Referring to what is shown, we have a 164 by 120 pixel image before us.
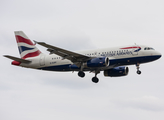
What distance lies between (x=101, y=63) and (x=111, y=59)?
217 cm

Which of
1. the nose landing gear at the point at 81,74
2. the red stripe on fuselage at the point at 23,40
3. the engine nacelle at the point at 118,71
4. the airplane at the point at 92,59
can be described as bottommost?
the engine nacelle at the point at 118,71

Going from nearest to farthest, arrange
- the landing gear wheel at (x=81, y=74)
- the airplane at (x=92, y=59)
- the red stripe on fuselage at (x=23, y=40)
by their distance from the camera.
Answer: the airplane at (x=92, y=59)
the landing gear wheel at (x=81, y=74)
the red stripe on fuselage at (x=23, y=40)

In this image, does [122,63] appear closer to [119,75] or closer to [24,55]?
[119,75]

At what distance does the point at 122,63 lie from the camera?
1778 inches

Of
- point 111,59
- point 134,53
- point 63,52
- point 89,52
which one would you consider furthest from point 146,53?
point 63,52

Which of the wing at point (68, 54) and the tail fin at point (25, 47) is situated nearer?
the wing at point (68, 54)

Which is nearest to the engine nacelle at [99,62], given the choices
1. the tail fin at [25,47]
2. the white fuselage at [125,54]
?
the white fuselage at [125,54]

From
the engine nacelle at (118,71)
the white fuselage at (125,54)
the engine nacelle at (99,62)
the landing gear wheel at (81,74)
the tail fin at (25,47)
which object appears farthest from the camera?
the tail fin at (25,47)

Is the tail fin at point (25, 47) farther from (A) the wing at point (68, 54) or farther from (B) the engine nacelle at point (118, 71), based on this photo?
(B) the engine nacelle at point (118, 71)

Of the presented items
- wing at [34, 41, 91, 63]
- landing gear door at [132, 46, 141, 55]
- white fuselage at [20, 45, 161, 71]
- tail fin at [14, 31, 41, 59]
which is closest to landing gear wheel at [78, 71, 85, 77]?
white fuselage at [20, 45, 161, 71]

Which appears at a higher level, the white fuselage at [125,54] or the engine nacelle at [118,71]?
the white fuselage at [125,54]

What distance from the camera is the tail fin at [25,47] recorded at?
5178 cm

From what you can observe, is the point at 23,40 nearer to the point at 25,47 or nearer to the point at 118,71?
the point at 25,47

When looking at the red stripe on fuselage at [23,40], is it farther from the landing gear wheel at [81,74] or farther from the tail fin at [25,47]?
the landing gear wheel at [81,74]
